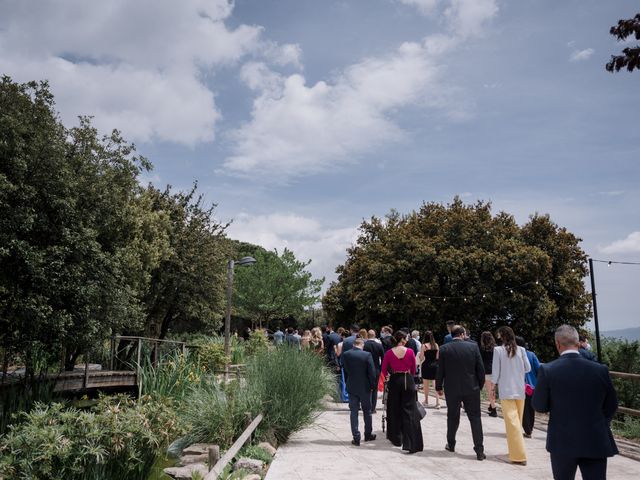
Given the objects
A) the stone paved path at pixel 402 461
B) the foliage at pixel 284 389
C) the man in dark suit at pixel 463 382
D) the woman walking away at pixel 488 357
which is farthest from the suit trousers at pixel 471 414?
the foliage at pixel 284 389

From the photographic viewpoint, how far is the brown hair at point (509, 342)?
8086mm

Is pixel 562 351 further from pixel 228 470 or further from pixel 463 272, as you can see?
pixel 463 272

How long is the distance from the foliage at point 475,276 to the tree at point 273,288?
1717 cm

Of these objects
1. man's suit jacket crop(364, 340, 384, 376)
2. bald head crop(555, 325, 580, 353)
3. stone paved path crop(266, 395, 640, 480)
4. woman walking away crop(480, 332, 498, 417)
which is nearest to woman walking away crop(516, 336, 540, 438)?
stone paved path crop(266, 395, 640, 480)

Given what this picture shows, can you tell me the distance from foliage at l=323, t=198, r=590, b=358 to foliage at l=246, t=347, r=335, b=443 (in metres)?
22.9

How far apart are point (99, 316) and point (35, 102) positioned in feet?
19.0

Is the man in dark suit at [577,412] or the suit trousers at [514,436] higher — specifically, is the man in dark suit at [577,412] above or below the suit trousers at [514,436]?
above

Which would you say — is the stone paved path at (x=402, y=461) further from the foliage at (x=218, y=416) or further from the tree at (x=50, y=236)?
the tree at (x=50, y=236)

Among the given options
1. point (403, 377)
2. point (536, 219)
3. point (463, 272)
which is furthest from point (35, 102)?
point (536, 219)

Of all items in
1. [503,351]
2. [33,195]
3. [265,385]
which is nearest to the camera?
[503,351]

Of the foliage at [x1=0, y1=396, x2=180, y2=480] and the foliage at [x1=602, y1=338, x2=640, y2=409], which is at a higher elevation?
the foliage at [x1=602, y1=338, x2=640, y2=409]

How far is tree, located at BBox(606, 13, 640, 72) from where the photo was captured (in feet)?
33.1

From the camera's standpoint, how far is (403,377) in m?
8.24

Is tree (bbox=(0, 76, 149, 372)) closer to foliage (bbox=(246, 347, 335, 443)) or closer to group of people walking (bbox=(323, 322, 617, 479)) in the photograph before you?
foliage (bbox=(246, 347, 335, 443))
